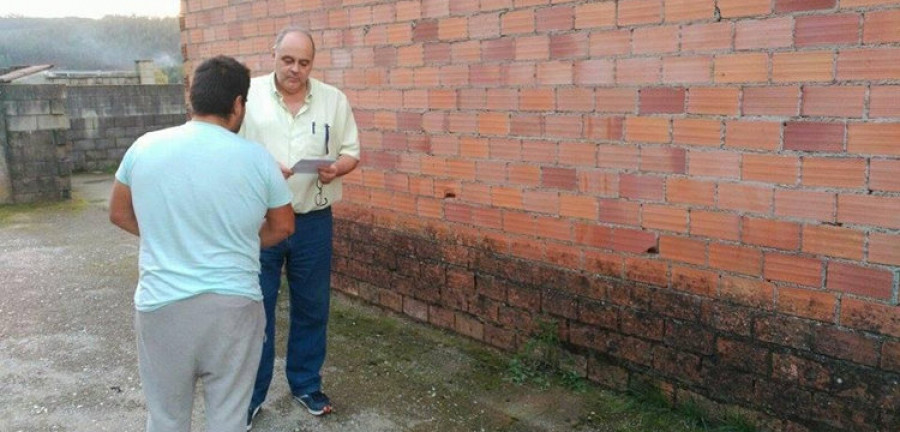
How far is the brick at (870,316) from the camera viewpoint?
2.84m

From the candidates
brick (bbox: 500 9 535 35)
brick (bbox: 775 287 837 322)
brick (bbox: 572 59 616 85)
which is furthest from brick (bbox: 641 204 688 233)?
brick (bbox: 500 9 535 35)

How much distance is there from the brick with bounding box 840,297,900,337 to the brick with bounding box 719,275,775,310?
29 centimetres

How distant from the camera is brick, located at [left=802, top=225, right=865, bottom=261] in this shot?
291cm

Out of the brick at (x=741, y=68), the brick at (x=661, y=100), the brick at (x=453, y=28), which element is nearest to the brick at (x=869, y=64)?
the brick at (x=741, y=68)

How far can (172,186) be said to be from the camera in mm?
2406

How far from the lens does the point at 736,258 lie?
3260 mm

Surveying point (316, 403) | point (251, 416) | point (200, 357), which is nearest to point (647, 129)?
point (316, 403)

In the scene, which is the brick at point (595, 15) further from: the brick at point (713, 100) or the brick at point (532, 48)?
the brick at point (713, 100)

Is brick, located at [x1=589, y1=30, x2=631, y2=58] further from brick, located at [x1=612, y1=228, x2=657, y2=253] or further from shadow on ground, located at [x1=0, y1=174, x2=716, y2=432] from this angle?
shadow on ground, located at [x1=0, y1=174, x2=716, y2=432]

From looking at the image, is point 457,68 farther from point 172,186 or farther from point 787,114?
point 172,186

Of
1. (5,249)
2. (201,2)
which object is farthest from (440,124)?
(5,249)

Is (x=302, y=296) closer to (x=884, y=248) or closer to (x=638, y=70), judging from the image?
(x=638, y=70)

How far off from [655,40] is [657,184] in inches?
24.7

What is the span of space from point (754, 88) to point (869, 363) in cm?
113
